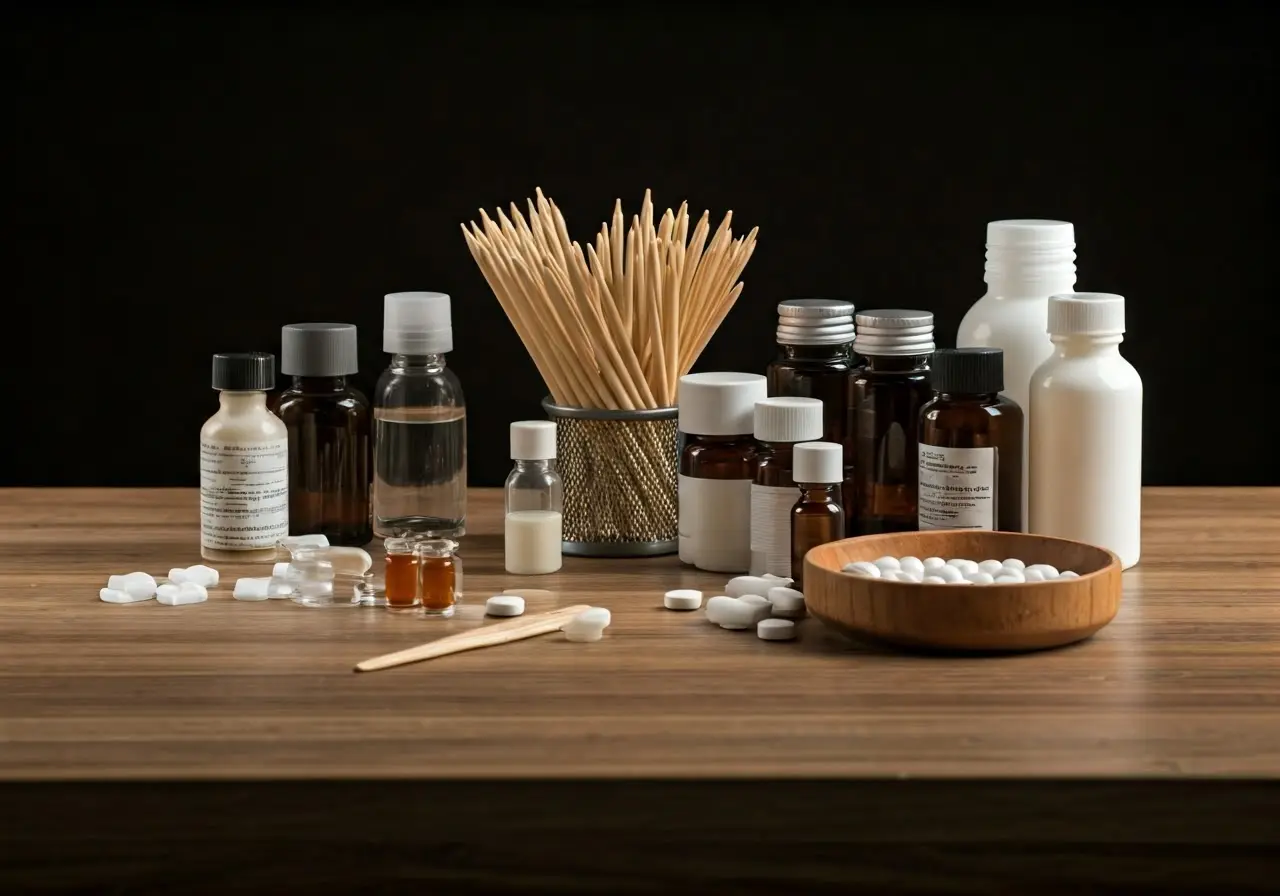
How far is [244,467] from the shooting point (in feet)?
4.27

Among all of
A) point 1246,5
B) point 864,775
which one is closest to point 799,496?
point 864,775

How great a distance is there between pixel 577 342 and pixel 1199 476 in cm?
Answer: 116

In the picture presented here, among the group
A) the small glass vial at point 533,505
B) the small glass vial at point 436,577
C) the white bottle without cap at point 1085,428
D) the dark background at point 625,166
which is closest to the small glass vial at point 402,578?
the small glass vial at point 436,577

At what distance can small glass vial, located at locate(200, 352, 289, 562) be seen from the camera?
4.26 ft

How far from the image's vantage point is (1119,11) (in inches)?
83.0

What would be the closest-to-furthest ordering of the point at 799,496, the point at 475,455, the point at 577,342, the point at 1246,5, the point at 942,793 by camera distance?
the point at 942,793 < the point at 799,496 < the point at 577,342 < the point at 1246,5 < the point at 475,455

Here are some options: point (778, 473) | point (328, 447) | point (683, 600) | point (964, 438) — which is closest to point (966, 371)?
point (964, 438)

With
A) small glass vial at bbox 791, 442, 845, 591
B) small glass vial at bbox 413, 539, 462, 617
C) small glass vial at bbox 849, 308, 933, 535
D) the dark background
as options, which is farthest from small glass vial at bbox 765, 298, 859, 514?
the dark background

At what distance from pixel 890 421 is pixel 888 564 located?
0.23 meters

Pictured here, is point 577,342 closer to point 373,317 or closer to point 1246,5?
point 373,317

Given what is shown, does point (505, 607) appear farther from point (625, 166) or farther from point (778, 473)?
point (625, 166)

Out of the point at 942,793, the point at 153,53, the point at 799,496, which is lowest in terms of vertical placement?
the point at 942,793

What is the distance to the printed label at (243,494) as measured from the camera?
1303 millimetres

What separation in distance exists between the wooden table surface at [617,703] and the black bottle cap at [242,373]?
0.50 ft
